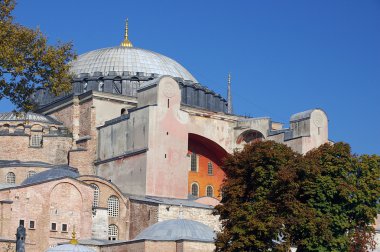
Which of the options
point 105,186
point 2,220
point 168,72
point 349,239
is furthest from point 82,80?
point 349,239

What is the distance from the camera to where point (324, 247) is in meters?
38.8

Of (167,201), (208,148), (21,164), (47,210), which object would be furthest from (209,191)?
(47,210)

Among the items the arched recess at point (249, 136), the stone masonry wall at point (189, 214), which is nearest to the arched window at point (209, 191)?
the arched recess at point (249, 136)

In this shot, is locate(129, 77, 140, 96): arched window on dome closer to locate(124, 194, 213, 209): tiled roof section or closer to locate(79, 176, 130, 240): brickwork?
locate(79, 176, 130, 240): brickwork

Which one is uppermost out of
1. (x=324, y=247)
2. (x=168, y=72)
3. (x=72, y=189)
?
(x=168, y=72)

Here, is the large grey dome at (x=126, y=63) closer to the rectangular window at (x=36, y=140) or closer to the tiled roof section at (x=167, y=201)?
the rectangular window at (x=36, y=140)

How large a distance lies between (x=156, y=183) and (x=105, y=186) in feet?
8.42

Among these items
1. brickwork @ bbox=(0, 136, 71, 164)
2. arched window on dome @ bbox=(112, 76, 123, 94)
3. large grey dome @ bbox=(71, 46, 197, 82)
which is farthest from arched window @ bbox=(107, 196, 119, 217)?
large grey dome @ bbox=(71, 46, 197, 82)

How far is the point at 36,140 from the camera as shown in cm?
5753

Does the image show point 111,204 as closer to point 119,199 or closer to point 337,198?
point 119,199

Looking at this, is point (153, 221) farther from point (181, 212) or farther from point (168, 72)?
point (168, 72)

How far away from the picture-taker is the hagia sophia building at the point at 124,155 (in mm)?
47656

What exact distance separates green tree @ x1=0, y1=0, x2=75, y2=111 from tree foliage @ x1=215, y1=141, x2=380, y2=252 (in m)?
9.93

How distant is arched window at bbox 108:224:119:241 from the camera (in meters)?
50.6
